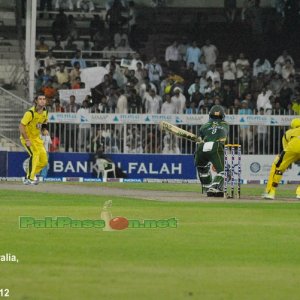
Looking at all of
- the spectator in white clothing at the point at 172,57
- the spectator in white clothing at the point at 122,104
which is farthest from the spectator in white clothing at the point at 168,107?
the spectator in white clothing at the point at 172,57

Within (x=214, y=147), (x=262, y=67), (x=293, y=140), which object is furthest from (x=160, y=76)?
(x=293, y=140)

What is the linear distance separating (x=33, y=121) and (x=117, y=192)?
310 cm

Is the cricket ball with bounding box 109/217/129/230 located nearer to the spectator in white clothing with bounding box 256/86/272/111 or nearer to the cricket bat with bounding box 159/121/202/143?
the cricket bat with bounding box 159/121/202/143

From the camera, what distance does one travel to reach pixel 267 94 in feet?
132

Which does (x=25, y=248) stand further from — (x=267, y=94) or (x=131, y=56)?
(x=131, y=56)

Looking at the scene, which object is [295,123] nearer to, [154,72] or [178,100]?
[178,100]

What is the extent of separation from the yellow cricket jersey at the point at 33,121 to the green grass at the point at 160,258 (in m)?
8.72

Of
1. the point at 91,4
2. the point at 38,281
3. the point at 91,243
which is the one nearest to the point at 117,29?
the point at 91,4

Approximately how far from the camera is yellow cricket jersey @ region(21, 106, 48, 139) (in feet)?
104

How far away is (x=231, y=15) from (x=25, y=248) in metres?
31.0

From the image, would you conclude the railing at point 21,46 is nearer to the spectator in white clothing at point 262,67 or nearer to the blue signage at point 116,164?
the blue signage at point 116,164

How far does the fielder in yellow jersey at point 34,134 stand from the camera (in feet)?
104

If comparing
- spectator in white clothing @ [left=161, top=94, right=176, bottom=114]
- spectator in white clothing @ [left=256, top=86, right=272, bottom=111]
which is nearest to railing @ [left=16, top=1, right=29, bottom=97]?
spectator in white clothing @ [left=161, top=94, right=176, bottom=114]

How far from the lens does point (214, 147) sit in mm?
27891
